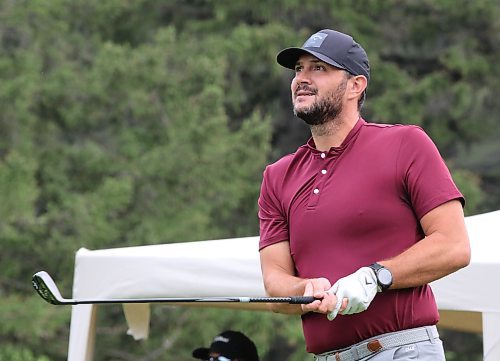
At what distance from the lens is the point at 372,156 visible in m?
3.80

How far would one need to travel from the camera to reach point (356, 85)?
3982 mm

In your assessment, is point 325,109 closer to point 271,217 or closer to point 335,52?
point 335,52

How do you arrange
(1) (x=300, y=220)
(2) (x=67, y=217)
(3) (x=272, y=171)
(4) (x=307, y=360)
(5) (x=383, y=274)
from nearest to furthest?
(5) (x=383, y=274) → (1) (x=300, y=220) → (3) (x=272, y=171) → (2) (x=67, y=217) → (4) (x=307, y=360)

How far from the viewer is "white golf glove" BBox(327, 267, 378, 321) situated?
3.52 metres

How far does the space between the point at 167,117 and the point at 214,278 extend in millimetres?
9967

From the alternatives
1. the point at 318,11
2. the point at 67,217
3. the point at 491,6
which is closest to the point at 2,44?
the point at 67,217

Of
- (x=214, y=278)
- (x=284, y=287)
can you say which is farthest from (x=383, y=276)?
(x=214, y=278)

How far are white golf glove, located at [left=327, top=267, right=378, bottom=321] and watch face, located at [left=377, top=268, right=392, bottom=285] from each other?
0.02 m

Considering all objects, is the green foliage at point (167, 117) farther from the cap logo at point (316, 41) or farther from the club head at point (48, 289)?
the cap logo at point (316, 41)

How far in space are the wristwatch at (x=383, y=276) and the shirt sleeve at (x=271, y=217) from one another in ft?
1.62

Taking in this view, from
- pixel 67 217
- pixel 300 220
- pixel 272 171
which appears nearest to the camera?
pixel 300 220

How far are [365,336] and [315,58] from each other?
2.82 ft

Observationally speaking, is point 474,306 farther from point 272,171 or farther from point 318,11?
point 318,11

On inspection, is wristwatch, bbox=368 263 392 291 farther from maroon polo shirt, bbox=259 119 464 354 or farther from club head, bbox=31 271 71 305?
club head, bbox=31 271 71 305
